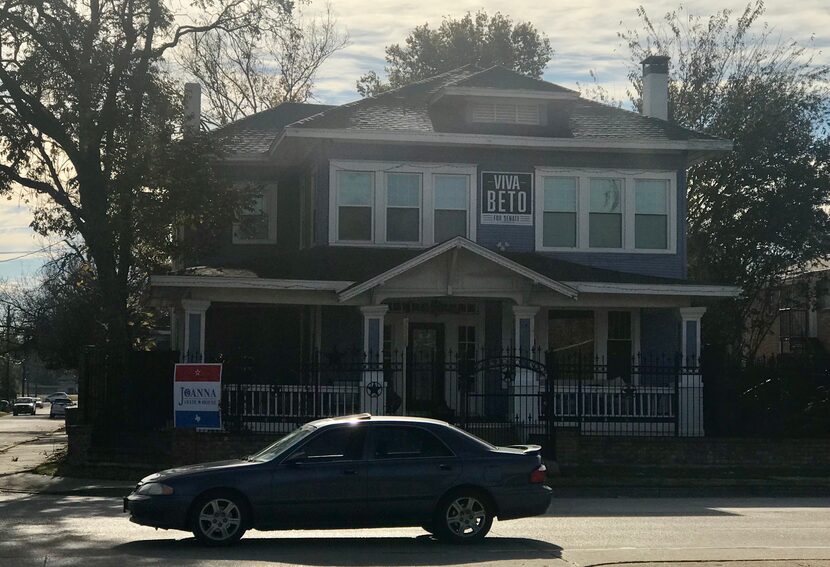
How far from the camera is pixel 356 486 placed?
1293cm

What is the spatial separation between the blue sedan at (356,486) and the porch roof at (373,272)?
10460 millimetres

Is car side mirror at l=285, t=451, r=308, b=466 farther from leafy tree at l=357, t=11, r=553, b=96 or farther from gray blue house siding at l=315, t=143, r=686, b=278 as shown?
leafy tree at l=357, t=11, r=553, b=96

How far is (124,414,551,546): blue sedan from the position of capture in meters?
12.6

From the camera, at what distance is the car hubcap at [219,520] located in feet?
41.4

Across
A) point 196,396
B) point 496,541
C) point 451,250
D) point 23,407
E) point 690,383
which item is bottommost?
point 23,407

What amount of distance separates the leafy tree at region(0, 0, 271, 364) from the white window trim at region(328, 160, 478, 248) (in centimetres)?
250

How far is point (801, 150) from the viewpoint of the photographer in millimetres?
35562

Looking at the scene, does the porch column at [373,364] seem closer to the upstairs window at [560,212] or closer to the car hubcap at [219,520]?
the upstairs window at [560,212]

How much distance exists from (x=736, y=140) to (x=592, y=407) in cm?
1396

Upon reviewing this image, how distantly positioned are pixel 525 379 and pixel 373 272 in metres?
3.70

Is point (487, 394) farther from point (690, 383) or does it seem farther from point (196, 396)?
point (196, 396)

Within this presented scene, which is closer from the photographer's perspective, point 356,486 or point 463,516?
point 356,486

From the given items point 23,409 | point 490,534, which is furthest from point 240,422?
point 23,409

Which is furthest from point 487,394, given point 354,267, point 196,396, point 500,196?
point 500,196
